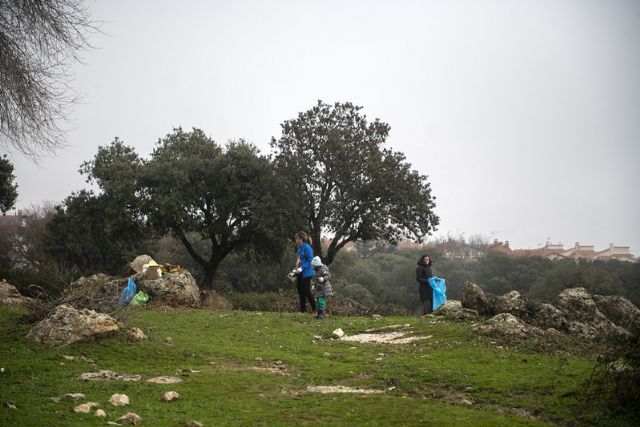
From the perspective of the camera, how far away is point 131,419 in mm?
6688

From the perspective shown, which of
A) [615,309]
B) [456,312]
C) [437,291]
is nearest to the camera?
[615,309]

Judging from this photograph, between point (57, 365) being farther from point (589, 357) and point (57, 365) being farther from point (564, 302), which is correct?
point (564, 302)

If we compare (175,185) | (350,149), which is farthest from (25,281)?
(350,149)

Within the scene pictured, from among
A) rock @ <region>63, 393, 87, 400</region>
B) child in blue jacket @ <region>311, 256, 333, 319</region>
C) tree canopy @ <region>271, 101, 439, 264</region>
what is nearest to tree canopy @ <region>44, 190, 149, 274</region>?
tree canopy @ <region>271, 101, 439, 264</region>

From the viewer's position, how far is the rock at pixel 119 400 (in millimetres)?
7418

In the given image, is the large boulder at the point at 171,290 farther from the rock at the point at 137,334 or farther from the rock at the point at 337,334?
the rock at the point at 137,334

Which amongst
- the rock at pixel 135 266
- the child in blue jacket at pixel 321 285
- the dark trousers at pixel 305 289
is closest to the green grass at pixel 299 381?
the child in blue jacket at pixel 321 285

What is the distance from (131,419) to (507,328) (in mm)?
8276

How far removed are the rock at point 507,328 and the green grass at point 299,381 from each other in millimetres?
433

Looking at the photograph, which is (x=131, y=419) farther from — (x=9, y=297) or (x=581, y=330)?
(x=9, y=297)

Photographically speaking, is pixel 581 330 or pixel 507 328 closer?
pixel 507 328

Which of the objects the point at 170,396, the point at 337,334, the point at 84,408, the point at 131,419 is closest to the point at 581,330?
A: the point at 337,334

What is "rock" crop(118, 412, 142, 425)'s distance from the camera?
664cm

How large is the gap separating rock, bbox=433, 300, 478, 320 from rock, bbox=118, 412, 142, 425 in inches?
422
